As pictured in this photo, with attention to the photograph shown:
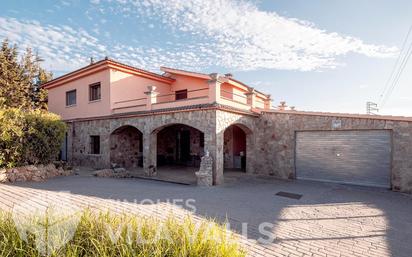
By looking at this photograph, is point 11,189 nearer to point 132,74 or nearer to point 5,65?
point 132,74

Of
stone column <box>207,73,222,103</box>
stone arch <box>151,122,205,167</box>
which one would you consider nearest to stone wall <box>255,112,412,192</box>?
stone column <box>207,73,222,103</box>

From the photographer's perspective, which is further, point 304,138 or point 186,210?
point 304,138

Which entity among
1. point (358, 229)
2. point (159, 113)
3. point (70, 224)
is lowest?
point (358, 229)

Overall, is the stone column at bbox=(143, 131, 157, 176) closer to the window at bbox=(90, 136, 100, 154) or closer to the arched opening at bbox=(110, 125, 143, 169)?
the arched opening at bbox=(110, 125, 143, 169)

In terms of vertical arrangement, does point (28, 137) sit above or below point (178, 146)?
above

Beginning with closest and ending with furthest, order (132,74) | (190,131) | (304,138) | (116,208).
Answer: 1. (116,208)
2. (304,138)
3. (132,74)
4. (190,131)

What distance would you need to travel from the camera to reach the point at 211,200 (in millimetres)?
8109

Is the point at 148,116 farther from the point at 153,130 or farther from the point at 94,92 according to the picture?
the point at 94,92

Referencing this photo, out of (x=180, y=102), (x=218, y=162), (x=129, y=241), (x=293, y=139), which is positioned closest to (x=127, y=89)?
(x=180, y=102)

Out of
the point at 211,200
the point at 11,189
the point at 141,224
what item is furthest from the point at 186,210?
the point at 11,189

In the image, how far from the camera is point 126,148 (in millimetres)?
16312

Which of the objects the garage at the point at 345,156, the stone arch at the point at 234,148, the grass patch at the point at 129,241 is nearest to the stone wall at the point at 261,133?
the garage at the point at 345,156

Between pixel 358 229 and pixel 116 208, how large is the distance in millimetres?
6277

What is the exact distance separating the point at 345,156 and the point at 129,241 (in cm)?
1113
